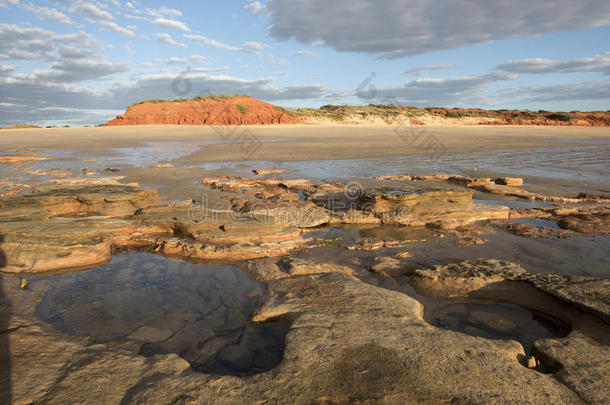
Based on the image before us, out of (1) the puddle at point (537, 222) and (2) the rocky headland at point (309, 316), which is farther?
(1) the puddle at point (537, 222)

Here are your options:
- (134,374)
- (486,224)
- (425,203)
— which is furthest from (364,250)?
(134,374)

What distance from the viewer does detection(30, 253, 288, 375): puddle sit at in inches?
103

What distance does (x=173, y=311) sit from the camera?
10.6ft

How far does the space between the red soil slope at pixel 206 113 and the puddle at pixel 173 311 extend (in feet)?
172

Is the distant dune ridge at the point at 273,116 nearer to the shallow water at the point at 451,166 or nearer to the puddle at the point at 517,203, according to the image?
the shallow water at the point at 451,166

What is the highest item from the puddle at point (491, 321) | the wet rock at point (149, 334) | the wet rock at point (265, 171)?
the wet rock at point (265, 171)

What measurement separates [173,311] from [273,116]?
5810cm

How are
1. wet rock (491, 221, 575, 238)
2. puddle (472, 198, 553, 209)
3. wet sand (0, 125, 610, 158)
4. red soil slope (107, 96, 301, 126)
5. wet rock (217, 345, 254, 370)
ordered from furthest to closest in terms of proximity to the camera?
red soil slope (107, 96, 301, 126)
wet sand (0, 125, 610, 158)
puddle (472, 198, 553, 209)
wet rock (491, 221, 575, 238)
wet rock (217, 345, 254, 370)

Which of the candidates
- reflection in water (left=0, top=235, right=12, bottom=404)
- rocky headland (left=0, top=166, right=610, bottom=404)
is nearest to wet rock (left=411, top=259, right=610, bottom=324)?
rocky headland (left=0, top=166, right=610, bottom=404)

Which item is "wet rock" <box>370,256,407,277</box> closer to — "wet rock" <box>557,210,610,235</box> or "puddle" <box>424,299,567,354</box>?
"puddle" <box>424,299,567,354</box>

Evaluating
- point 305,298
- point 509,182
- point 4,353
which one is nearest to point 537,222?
point 509,182

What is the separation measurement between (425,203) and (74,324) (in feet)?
16.5

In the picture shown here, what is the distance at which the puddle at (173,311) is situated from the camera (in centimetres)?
261

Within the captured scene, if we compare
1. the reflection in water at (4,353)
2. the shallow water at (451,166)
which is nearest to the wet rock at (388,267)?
the reflection in water at (4,353)
